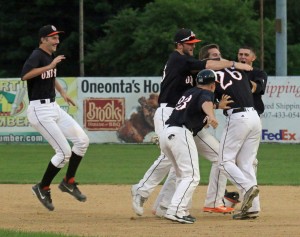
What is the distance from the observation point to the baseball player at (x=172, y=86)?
39.6 ft

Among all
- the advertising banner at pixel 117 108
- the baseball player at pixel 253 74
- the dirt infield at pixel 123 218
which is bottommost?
the advertising banner at pixel 117 108

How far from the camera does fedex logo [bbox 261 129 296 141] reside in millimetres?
27375

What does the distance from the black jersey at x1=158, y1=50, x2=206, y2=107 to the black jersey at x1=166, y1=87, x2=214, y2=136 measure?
20.5 inches

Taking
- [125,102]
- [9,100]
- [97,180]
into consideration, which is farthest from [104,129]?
[97,180]

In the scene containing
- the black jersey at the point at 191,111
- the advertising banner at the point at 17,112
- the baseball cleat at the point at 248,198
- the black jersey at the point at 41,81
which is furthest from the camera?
the advertising banner at the point at 17,112

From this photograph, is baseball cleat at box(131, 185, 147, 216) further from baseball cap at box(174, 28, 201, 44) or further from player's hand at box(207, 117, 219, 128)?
baseball cap at box(174, 28, 201, 44)

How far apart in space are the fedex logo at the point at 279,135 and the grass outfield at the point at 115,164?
242 millimetres

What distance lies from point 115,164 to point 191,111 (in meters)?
10.3

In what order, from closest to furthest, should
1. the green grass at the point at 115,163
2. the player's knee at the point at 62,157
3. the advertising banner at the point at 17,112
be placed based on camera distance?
the player's knee at the point at 62,157 → the green grass at the point at 115,163 → the advertising banner at the point at 17,112

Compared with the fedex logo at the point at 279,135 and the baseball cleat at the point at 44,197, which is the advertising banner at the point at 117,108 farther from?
the baseball cleat at the point at 44,197

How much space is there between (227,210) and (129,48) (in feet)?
129

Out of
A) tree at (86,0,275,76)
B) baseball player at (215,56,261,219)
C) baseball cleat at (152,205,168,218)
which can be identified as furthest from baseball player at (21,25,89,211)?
tree at (86,0,275,76)

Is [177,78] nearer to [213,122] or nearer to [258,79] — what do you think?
[258,79]

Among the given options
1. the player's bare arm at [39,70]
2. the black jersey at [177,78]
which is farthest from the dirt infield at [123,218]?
the player's bare arm at [39,70]
